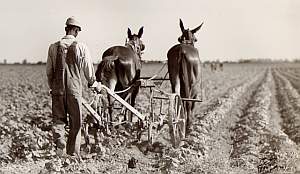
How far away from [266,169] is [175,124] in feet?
5.42

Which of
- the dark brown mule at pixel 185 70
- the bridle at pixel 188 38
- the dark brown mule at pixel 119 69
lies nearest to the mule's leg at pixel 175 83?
the dark brown mule at pixel 185 70

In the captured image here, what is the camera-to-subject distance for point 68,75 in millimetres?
4664

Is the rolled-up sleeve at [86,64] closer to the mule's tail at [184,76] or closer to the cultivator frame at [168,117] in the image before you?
the cultivator frame at [168,117]

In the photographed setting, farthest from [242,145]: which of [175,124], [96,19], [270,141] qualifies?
[96,19]

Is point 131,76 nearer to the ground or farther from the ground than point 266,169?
farther from the ground

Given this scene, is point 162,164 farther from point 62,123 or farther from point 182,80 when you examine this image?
point 182,80

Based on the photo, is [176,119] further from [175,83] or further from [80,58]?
[80,58]

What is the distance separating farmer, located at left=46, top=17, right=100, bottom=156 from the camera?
4.62 meters

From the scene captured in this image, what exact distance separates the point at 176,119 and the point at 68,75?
221 centimetres

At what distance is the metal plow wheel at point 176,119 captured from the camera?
6254 millimetres

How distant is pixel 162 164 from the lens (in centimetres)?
506

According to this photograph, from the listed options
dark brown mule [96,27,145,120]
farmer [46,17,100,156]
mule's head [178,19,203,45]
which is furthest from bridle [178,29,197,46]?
farmer [46,17,100,156]

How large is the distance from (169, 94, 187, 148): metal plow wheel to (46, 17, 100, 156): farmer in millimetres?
1676

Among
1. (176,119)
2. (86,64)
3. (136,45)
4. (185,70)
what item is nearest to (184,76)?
(185,70)
